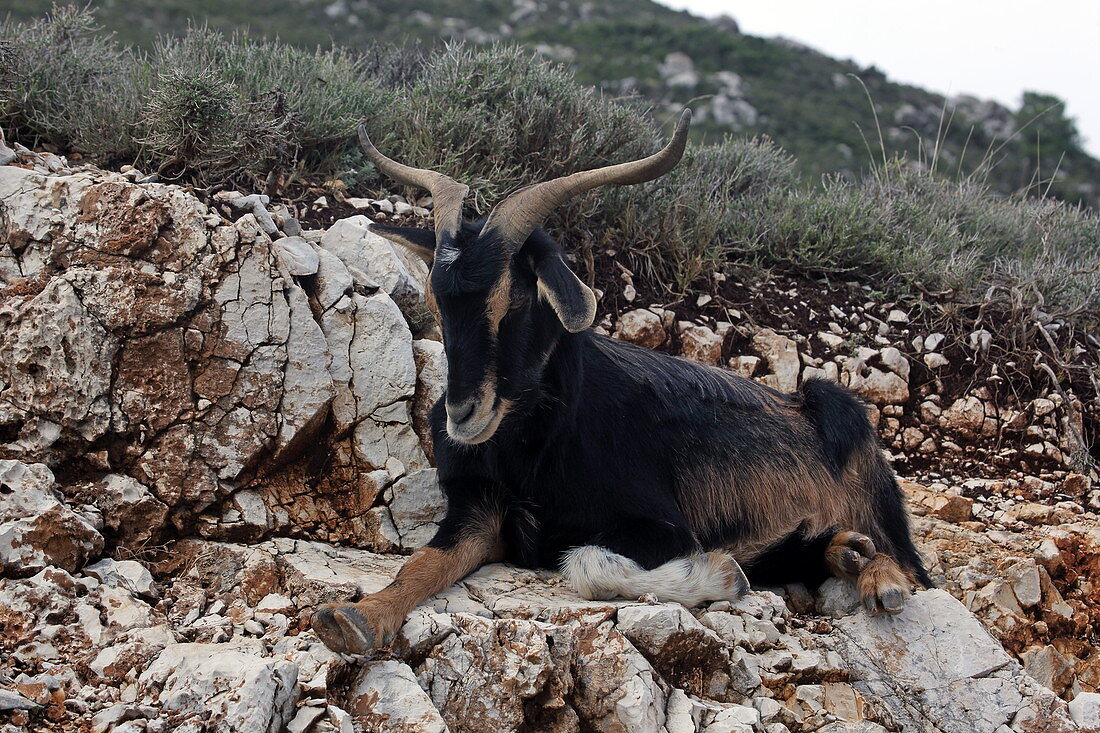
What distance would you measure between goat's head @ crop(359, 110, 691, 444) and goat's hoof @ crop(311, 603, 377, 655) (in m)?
0.89

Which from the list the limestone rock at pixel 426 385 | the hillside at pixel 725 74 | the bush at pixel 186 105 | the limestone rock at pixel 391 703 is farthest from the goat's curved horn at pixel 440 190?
the hillside at pixel 725 74

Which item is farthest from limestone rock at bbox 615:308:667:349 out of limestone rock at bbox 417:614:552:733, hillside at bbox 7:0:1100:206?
hillside at bbox 7:0:1100:206

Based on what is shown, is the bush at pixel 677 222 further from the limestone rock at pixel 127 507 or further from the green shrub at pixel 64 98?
the limestone rock at pixel 127 507

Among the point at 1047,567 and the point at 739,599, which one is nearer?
the point at 739,599

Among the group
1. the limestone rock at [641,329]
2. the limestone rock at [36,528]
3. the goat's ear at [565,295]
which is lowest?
the limestone rock at [36,528]

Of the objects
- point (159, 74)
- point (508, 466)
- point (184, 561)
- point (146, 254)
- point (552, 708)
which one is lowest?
point (184, 561)

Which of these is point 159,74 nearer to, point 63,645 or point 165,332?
point 165,332

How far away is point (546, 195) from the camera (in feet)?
13.3

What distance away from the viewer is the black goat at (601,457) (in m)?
3.83

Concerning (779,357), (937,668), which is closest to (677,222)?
(779,357)

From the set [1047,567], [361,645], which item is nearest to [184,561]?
[361,645]

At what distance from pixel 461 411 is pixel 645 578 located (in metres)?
1.04

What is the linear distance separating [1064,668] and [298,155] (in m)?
5.52

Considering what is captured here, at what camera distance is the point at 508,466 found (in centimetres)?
428
